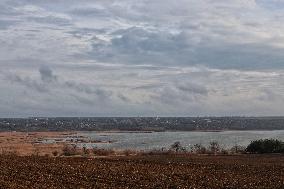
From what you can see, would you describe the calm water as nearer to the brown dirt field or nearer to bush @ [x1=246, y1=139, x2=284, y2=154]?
bush @ [x1=246, y1=139, x2=284, y2=154]

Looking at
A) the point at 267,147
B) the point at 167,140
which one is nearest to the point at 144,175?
the point at 267,147

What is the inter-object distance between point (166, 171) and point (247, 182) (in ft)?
25.9

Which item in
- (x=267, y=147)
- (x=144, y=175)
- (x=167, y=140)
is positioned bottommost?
(x=167, y=140)

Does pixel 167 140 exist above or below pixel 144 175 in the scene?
below

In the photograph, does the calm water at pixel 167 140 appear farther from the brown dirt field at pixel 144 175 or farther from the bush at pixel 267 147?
the brown dirt field at pixel 144 175

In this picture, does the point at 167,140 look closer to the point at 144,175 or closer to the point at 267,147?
the point at 267,147

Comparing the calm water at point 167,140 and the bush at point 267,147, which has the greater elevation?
the bush at point 267,147

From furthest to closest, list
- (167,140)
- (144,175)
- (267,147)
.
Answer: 1. (167,140)
2. (267,147)
3. (144,175)

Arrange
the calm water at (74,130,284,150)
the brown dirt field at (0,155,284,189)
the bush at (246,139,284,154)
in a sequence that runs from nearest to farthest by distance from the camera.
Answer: the brown dirt field at (0,155,284,189)
the bush at (246,139,284,154)
the calm water at (74,130,284,150)

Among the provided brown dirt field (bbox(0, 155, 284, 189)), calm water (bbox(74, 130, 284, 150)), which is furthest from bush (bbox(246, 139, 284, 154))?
calm water (bbox(74, 130, 284, 150))

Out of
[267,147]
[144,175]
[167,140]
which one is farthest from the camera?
[167,140]

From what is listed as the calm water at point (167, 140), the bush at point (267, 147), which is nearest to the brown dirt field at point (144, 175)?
the bush at point (267, 147)

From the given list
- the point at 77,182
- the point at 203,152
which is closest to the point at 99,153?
the point at 203,152

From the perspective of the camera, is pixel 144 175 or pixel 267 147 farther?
pixel 267 147
